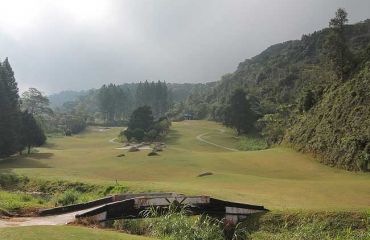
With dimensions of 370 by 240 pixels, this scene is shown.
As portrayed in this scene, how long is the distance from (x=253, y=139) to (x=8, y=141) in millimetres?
50381

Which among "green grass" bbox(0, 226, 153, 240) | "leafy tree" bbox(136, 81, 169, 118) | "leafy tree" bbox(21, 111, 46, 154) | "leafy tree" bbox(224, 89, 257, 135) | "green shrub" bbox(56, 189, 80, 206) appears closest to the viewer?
"green grass" bbox(0, 226, 153, 240)

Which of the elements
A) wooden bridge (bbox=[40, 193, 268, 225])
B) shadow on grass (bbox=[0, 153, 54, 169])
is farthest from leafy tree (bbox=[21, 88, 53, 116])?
wooden bridge (bbox=[40, 193, 268, 225])

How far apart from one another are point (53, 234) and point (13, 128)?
47.8 meters

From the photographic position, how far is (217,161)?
48.2 meters

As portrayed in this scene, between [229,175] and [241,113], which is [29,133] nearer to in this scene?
[229,175]

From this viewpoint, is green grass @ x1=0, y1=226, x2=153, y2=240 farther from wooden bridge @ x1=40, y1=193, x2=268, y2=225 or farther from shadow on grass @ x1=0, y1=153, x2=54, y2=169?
shadow on grass @ x1=0, y1=153, x2=54, y2=169

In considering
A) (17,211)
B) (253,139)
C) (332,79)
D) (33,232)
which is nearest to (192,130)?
(253,139)

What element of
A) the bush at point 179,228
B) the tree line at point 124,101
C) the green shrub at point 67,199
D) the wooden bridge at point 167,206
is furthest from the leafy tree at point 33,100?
the bush at point 179,228

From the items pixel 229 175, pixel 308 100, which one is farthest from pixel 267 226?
pixel 308 100

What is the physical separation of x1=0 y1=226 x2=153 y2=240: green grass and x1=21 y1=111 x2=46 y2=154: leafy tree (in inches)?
2004

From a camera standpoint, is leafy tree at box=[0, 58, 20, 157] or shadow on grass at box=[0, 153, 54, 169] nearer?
shadow on grass at box=[0, 153, 54, 169]

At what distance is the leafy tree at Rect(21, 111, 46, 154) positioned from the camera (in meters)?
62.8

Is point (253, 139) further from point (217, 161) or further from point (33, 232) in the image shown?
point (33, 232)

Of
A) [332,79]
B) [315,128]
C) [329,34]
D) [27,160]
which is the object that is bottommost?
[27,160]
